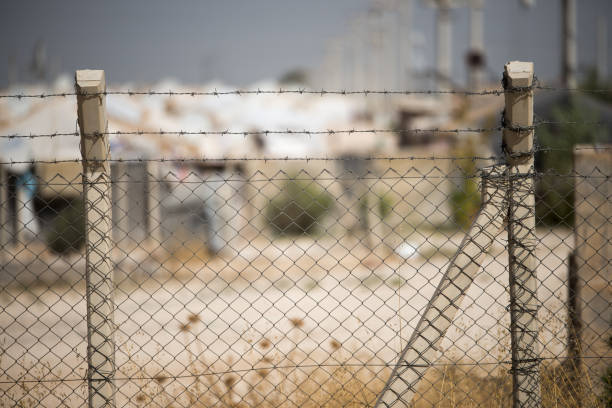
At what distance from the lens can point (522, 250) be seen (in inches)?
117

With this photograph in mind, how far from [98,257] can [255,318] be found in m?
3.59

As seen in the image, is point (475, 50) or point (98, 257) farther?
point (475, 50)

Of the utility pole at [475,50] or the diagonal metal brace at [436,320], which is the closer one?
the diagonal metal brace at [436,320]

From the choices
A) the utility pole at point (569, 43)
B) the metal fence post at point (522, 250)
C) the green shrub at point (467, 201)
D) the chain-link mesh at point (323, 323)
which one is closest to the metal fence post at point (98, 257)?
the chain-link mesh at point (323, 323)

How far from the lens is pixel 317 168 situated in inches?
611

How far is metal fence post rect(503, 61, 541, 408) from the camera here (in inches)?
116

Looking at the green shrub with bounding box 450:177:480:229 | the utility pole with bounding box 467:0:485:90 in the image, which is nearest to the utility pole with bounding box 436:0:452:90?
the utility pole with bounding box 467:0:485:90

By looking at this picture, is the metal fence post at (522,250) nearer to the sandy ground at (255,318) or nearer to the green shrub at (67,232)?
the sandy ground at (255,318)

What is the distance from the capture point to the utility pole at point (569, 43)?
15.7 meters

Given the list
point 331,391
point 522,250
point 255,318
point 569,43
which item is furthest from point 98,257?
point 569,43

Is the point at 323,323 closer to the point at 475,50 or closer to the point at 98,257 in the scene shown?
the point at 98,257

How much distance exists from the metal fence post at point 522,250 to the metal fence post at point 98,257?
6.47ft

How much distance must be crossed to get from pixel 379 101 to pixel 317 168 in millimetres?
32850

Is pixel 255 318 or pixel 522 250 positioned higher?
pixel 522 250
